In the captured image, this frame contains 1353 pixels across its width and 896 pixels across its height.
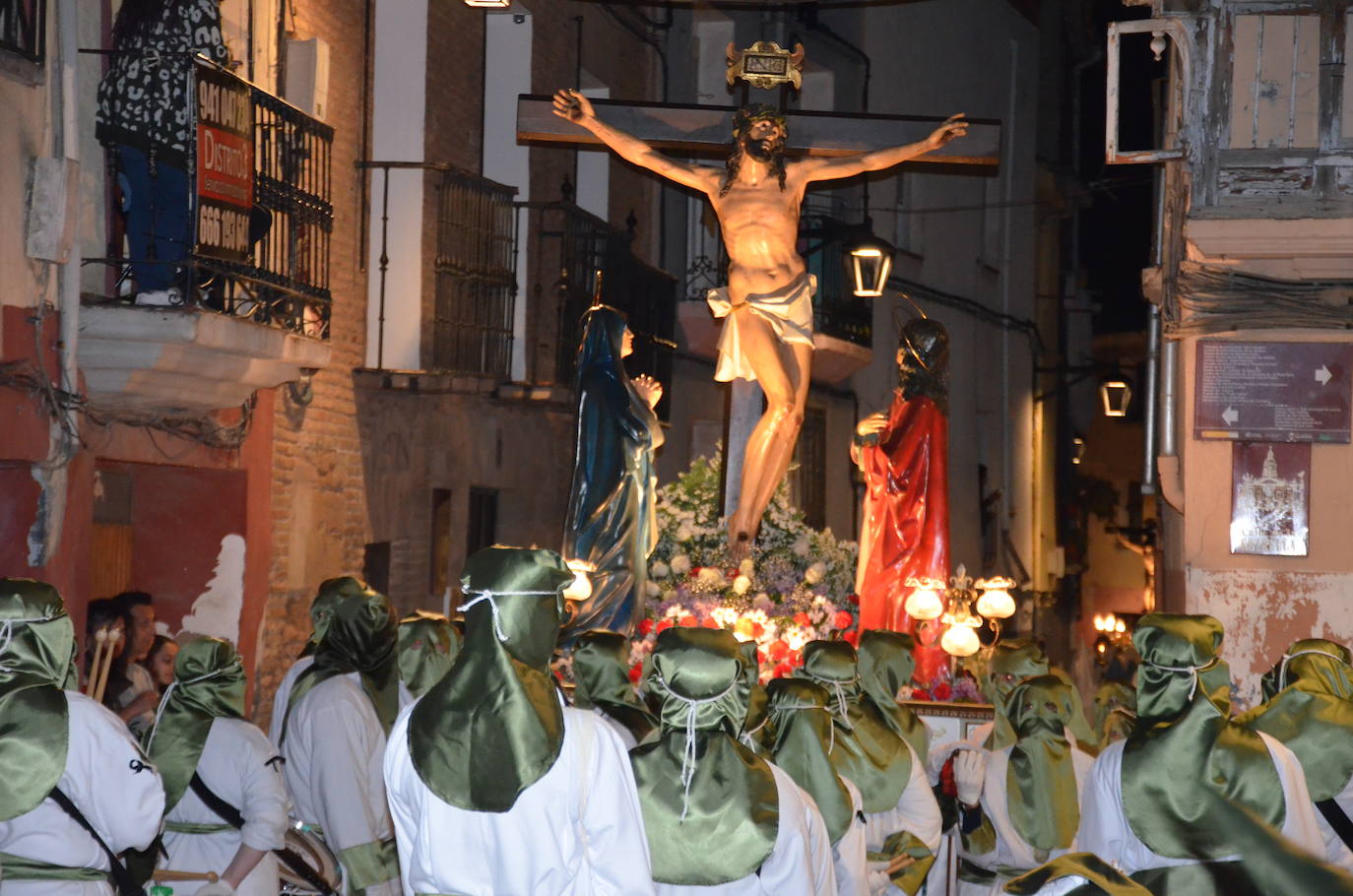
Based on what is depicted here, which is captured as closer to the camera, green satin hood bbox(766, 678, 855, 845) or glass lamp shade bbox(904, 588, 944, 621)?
green satin hood bbox(766, 678, 855, 845)

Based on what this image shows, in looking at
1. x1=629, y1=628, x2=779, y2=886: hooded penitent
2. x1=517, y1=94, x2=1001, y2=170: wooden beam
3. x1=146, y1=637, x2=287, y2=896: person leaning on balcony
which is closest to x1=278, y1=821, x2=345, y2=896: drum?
x1=146, y1=637, x2=287, y2=896: person leaning on balcony

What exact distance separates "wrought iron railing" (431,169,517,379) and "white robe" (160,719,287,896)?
711cm

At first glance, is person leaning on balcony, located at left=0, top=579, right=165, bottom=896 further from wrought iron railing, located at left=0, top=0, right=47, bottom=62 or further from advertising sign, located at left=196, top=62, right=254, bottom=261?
advertising sign, located at left=196, top=62, right=254, bottom=261

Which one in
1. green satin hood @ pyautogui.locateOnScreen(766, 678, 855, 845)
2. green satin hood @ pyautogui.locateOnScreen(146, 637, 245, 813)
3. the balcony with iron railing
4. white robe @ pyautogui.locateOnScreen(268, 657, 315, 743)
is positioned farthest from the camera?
the balcony with iron railing

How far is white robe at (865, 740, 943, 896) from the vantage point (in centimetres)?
573

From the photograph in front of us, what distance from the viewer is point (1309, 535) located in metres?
10.0

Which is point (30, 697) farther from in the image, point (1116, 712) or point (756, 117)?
point (756, 117)

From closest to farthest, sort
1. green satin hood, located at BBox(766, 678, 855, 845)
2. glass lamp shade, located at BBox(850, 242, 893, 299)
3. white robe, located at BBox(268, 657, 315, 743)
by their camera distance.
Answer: green satin hood, located at BBox(766, 678, 855, 845), white robe, located at BBox(268, 657, 315, 743), glass lamp shade, located at BBox(850, 242, 893, 299)

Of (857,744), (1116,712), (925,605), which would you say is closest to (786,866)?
(857,744)

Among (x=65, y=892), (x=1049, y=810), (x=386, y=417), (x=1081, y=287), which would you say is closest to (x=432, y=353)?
(x=386, y=417)

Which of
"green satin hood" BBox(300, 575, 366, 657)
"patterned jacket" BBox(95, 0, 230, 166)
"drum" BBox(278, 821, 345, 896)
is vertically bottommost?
"drum" BBox(278, 821, 345, 896)

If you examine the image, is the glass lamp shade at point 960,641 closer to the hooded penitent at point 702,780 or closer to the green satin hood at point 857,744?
the green satin hood at point 857,744

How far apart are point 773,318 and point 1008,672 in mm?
4577

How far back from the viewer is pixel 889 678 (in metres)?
6.30
